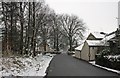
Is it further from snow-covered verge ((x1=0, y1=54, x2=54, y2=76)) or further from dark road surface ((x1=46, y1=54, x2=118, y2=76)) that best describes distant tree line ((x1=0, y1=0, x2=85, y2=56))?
dark road surface ((x1=46, y1=54, x2=118, y2=76))

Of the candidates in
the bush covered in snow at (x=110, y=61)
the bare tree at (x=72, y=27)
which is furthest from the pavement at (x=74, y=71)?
the bare tree at (x=72, y=27)

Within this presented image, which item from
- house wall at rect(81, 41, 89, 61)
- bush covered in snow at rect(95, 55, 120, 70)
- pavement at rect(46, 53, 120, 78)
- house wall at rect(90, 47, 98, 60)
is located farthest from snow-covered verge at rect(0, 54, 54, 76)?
house wall at rect(81, 41, 89, 61)

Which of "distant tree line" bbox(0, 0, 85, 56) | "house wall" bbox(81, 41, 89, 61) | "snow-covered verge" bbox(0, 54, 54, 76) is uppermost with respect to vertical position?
"distant tree line" bbox(0, 0, 85, 56)

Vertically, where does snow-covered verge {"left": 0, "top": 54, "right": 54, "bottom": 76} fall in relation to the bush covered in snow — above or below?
above

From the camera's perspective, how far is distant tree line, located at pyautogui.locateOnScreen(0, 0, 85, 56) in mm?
35156

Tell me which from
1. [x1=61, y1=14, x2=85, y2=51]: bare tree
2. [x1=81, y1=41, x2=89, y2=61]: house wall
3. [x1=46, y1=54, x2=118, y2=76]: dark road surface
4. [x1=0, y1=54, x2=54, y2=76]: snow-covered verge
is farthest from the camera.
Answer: [x1=61, y1=14, x2=85, y2=51]: bare tree

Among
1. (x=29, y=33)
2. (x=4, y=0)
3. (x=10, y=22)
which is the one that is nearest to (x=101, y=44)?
(x=29, y=33)

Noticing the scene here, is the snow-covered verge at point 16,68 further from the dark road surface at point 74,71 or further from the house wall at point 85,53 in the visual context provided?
the house wall at point 85,53

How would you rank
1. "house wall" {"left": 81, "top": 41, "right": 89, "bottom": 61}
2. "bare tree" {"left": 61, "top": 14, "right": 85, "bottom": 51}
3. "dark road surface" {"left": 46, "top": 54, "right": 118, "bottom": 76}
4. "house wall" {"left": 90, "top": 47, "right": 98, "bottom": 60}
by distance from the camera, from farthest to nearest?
"bare tree" {"left": 61, "top": 14, "right": 85, "bottom": 51} → "house wall" {"left": 81, "top": 41, "right": 89, "bottom": 61} → "house wall" {"left": 90, "top": 47, "right": 98, "bottom": 60} → "dark road surface" {"left": 46, "top": 54, "right": 118, "bottom": 76}

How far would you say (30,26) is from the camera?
1703 inches

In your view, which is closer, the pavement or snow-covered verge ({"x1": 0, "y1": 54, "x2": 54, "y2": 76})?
snow-covered verge ({"x1": 0, "y1": 54, "x2": 54, "y2": 76})

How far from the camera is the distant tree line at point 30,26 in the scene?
35.2 metres

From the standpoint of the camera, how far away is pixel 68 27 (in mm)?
101125

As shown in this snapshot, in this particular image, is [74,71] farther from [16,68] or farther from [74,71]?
[16,68]
